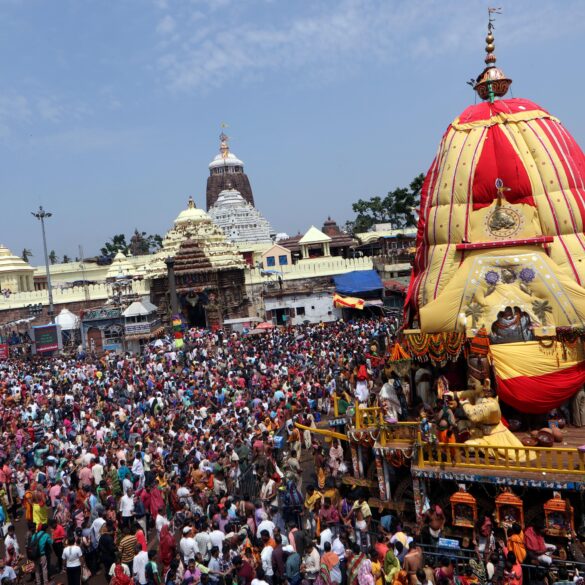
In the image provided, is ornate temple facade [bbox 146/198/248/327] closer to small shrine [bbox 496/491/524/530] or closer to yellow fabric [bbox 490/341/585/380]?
yellow fabric [bbox 490/341/585/380]

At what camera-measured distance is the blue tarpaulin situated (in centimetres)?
4341

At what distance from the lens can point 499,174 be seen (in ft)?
49.9

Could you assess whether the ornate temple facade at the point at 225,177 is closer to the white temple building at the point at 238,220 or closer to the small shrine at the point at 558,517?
the white temple building at the point at 238,220

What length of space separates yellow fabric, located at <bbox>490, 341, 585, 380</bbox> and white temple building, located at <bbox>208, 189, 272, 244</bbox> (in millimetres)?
51067

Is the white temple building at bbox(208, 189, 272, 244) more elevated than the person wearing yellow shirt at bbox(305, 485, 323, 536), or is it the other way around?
the white temple building at bbox(208, 189, 272, 244)

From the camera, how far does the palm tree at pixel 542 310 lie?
13.2 metres

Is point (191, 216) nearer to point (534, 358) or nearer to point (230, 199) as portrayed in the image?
point (230, 199)

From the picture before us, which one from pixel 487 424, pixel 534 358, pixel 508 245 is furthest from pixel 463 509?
pixel 508 245

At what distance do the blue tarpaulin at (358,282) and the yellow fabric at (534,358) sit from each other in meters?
30.0

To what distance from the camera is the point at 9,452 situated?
1761cm

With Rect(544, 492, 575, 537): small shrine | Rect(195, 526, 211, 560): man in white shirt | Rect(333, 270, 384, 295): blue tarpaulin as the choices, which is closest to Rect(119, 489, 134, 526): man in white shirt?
Rect(195, 526, 211, 560): man in white shirt

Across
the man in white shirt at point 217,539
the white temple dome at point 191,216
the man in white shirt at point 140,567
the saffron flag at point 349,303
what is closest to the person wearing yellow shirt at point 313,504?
the man in white shirt at point 217,539

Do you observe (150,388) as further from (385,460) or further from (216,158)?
(216,158)

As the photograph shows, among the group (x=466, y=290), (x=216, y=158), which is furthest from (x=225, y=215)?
(x=466, y=290)
